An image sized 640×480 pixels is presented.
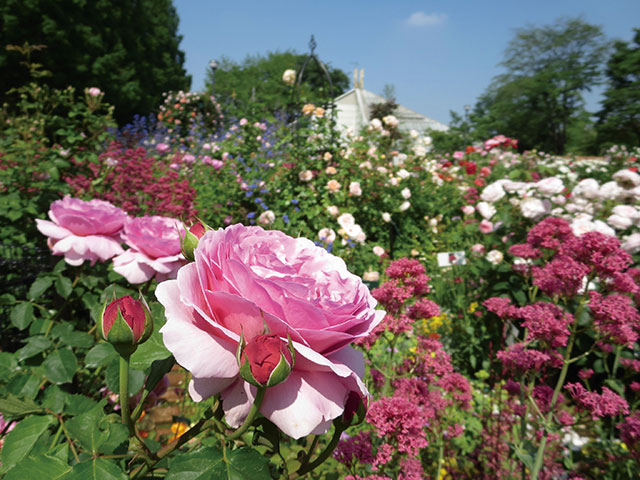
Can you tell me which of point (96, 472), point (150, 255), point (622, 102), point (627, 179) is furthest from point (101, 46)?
point (622, 102)

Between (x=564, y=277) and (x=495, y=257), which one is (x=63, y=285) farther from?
(x=495, y=257)

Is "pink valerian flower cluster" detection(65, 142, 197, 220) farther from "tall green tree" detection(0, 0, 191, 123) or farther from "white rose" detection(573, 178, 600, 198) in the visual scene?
"tall green tree" detection(0, 0, 191, 123)

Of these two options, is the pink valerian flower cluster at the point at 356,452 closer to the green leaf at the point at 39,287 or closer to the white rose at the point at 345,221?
the green leaf at the point at 39,287

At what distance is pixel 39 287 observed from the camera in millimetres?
1124

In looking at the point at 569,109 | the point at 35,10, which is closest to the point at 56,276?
the point at 35,10

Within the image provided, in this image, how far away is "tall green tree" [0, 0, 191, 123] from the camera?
1600 centimetres

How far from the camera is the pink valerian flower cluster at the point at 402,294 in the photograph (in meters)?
1.15

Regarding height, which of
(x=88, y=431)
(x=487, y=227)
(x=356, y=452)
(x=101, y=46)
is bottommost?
(x=487, y=227)

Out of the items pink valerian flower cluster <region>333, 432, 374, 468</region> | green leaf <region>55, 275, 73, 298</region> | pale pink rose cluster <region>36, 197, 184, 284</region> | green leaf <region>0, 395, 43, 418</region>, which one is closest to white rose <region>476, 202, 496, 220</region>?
pink valerian flower cluster <region>333, 432, 374, 468</region>

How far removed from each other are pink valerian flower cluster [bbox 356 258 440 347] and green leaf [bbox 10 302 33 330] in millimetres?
957

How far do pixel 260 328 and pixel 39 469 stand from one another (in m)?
0.30

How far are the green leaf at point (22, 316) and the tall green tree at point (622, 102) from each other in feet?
102

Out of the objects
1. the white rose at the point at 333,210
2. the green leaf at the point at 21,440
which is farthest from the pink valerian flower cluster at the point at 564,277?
the white rose at the point at 333,210

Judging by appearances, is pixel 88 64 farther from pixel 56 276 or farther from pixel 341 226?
pixel 56 276
